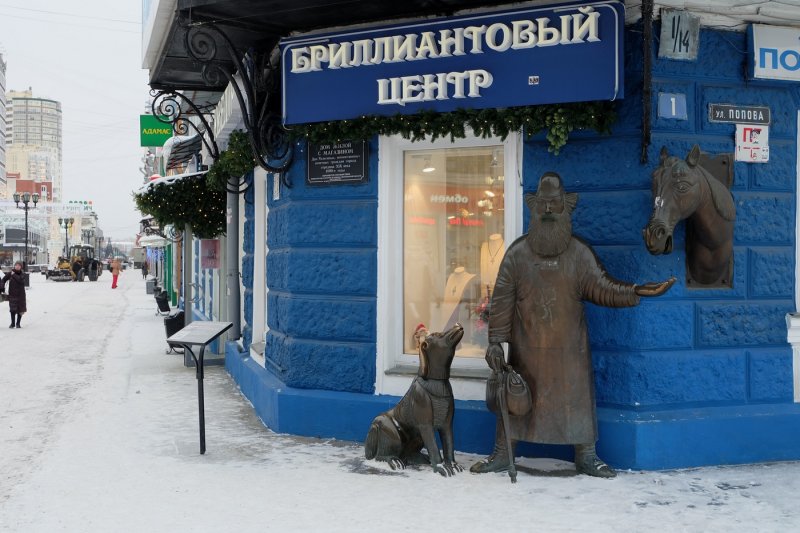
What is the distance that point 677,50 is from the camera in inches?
245

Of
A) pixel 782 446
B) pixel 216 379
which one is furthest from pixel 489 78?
pixel 216 379

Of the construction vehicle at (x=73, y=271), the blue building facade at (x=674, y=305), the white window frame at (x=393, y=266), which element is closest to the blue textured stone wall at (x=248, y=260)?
the white window frame at (x=393, y=266)

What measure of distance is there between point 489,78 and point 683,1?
1.56 metres

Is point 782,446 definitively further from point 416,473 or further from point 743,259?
point 416,473

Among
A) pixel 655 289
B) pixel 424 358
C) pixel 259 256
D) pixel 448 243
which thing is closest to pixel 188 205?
pixel 259 256

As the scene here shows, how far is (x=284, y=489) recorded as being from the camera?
18.6ft

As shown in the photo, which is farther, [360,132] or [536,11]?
[360,132]

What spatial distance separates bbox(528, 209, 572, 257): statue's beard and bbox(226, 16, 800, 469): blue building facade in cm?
52

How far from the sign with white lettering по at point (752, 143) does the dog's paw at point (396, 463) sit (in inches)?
139

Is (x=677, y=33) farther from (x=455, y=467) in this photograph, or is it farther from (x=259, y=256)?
(x=259, y=256)

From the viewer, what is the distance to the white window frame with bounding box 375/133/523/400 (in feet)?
22.9

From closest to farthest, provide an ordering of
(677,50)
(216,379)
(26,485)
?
1. (26,485)
2. (677,50)
3. (216,379)

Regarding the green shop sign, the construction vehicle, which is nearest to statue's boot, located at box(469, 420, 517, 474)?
the green shop sign

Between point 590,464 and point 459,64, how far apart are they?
322 cm
